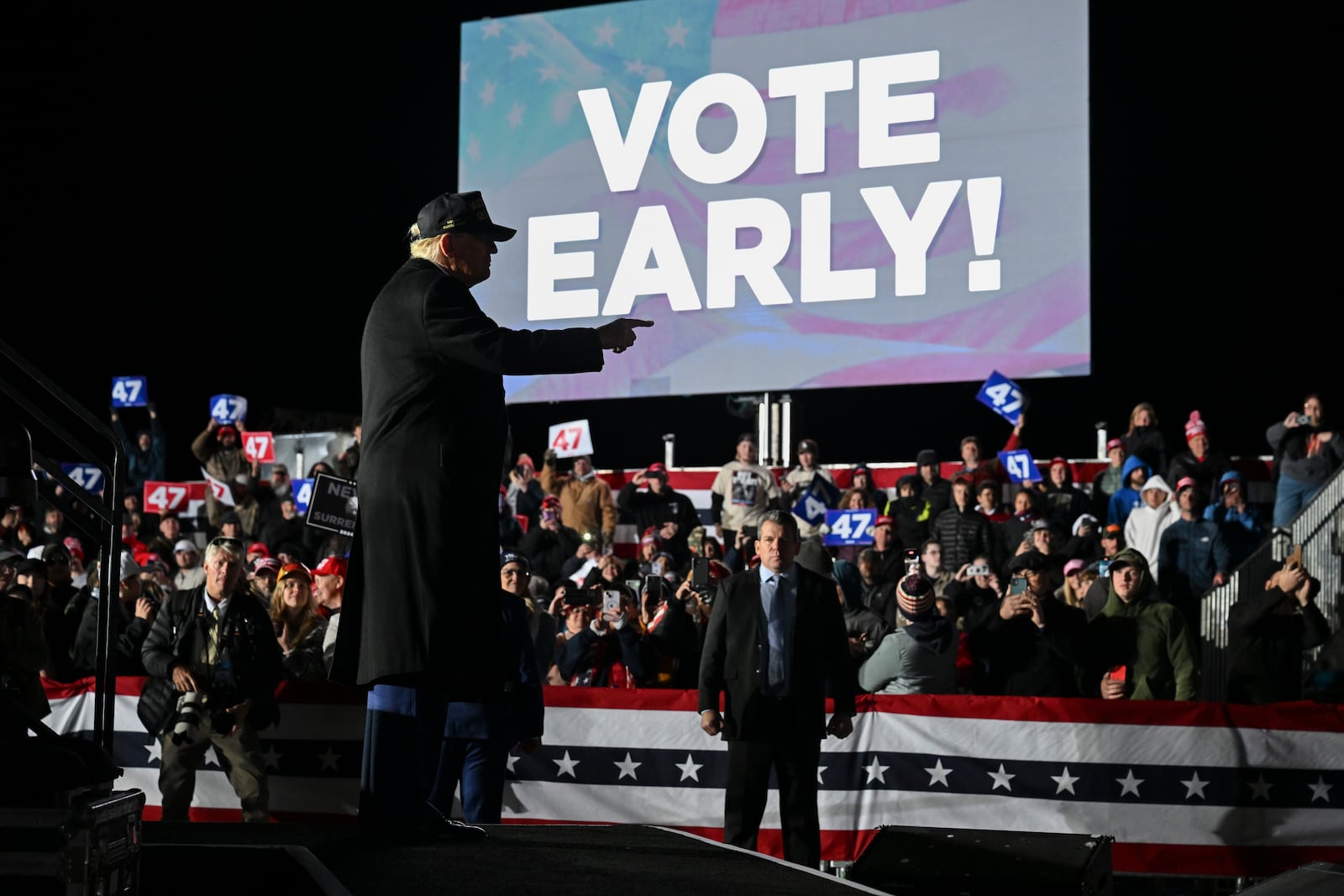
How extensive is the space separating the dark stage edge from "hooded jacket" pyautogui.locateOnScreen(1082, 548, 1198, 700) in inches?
180

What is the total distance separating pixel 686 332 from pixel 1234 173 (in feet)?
37.8

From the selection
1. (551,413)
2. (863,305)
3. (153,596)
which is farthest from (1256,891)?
(551,413)

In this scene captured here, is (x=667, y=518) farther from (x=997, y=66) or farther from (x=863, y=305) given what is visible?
(x=997, y=66)

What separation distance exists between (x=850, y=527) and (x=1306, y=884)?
29.3 ft

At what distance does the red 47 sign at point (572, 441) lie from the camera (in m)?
15.5

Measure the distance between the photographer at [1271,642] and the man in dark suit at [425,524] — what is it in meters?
5.73

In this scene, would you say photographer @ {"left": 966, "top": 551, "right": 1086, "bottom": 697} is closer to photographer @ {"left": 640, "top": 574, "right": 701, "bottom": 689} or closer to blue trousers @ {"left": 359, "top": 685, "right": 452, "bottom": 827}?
photographer @ {"left": 640, "top": 574, "right": 701, "bottom": 689}

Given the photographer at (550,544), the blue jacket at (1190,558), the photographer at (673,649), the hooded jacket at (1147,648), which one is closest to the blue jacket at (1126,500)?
the blue jacket at (1190,558)

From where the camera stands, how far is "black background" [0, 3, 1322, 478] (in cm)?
2286

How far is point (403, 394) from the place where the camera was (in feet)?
12.1

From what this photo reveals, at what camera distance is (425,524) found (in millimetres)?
3650

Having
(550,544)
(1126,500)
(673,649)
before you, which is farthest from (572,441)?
(673,649)

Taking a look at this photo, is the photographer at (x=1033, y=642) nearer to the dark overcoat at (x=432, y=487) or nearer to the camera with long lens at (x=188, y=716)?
the camera with long lens at (x=188, y=716)

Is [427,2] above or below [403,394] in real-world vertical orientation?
above
